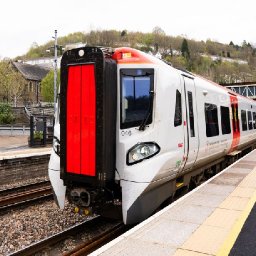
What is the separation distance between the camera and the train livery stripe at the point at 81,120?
615 centimetres

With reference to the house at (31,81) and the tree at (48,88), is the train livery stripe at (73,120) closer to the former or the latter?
the tree at (48,88)

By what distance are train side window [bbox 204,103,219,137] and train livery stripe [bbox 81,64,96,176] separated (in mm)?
4030

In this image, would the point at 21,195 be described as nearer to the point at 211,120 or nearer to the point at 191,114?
the point at 191,114

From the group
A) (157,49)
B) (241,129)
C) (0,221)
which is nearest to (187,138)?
(0,221)

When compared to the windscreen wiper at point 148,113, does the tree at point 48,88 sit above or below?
above

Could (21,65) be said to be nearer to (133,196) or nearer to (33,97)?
(33,97)

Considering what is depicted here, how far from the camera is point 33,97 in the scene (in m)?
76.1

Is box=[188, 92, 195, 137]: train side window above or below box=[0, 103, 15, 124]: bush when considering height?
below

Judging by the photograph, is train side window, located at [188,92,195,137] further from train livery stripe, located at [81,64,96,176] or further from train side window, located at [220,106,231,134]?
train side window, located at [220,106,231,134]

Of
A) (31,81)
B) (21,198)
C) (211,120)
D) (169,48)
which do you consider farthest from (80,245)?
(169,48)

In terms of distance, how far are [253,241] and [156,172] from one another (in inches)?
73.3

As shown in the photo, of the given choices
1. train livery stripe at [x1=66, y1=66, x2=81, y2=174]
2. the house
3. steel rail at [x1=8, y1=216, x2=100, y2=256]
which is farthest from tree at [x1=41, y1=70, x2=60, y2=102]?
train livery stripe at [x1=66, y1=66, x2=81, y2=174]

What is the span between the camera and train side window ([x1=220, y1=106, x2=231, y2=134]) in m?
11.2

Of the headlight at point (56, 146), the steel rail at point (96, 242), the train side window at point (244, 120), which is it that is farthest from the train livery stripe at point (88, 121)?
the train side window at point (244, 120)
